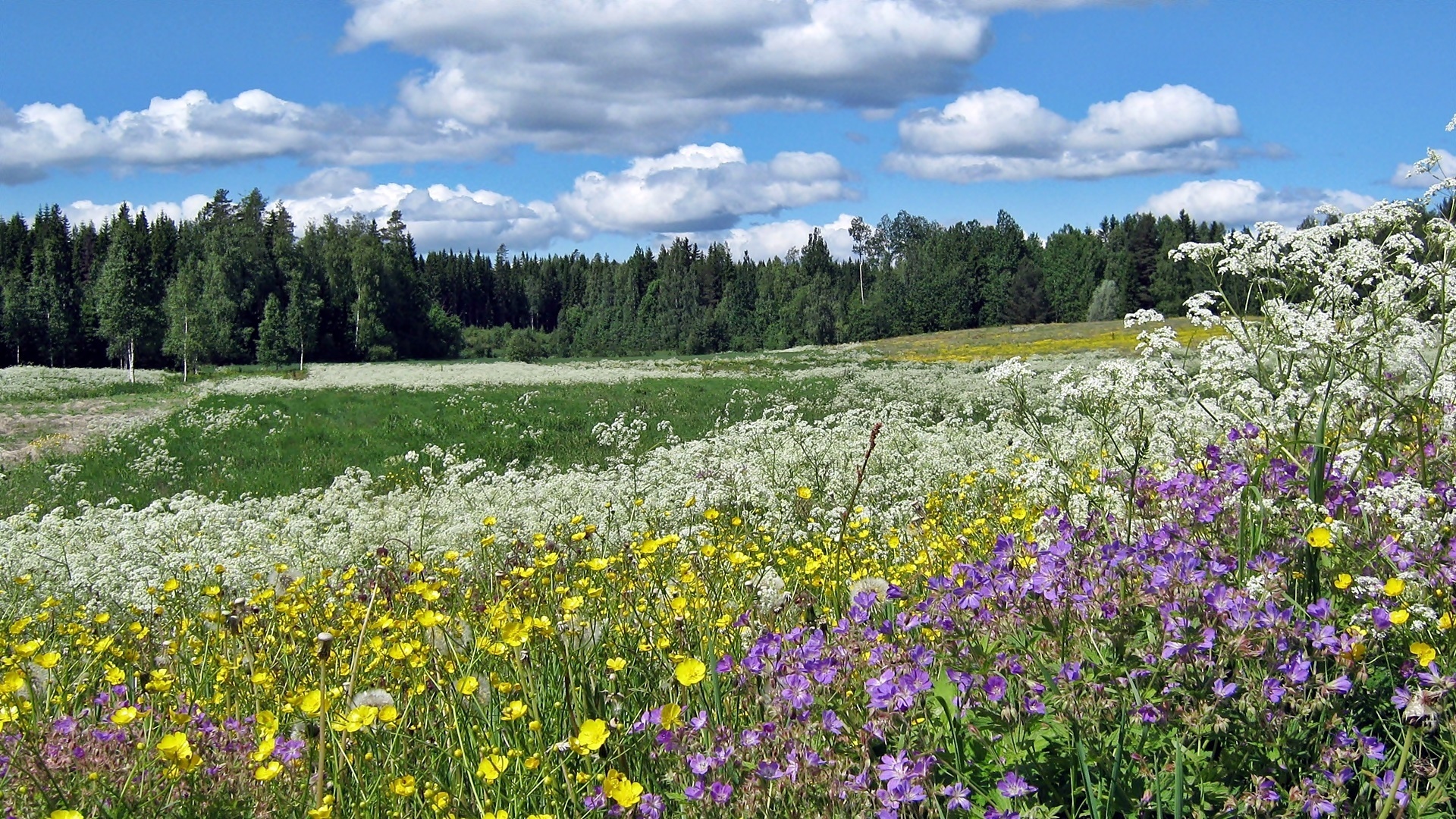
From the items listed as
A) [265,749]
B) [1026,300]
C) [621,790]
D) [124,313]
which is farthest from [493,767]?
[1026,300]

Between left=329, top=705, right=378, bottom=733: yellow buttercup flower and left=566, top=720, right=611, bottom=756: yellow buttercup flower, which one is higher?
left=566, top=720, right=611, bottom=756: yellow buttercup flower

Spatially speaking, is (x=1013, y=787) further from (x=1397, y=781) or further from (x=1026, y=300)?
(x=1026, y=300)

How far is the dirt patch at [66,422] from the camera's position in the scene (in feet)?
63.9

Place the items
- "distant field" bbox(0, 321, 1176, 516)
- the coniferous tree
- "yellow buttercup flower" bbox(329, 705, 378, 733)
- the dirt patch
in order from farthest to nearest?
1. the coniferous tree
2. the dirt patch
3. "distant field" bbox(0, 321, 1176, 516)
4. "yellow buttercup flower" bbox(329, 705, 378, 733)

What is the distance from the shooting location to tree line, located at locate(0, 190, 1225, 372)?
72.4 metres

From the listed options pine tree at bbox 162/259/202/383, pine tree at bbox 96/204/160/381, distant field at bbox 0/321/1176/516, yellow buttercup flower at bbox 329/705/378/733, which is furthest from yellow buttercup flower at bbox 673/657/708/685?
pine tree at bbox 162/259/202/383

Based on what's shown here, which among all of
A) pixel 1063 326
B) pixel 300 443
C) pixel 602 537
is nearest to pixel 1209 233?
pixel 1063 326

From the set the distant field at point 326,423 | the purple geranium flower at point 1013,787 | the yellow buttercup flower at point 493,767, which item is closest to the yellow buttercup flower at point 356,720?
the yellow buttercup flower at point 493,767

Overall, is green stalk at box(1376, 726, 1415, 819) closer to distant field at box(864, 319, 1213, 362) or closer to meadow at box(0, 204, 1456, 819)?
meadow at box(0, 204, 1456, 819)

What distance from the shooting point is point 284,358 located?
242 ft

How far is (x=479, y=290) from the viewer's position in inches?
5753

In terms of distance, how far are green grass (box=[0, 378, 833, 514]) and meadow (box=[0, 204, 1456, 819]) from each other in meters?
9.58

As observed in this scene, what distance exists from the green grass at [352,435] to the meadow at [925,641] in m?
9.58

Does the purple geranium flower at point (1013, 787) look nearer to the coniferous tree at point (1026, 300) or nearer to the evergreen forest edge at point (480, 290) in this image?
the evergreen forest edge at point (480, 290)
